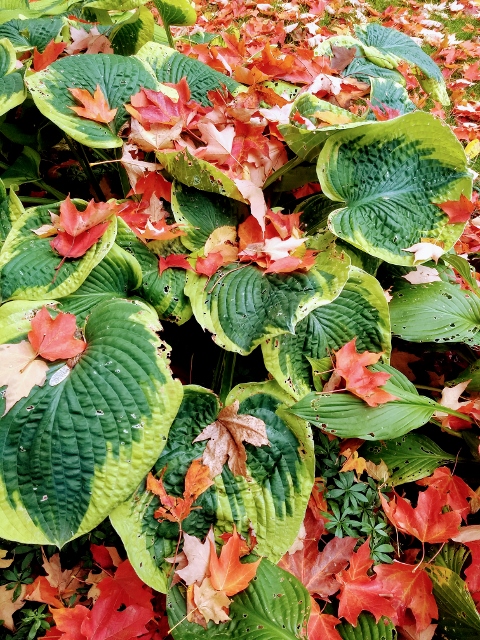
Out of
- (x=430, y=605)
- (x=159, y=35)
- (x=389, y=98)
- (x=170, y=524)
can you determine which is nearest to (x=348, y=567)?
(x=430, y=605)

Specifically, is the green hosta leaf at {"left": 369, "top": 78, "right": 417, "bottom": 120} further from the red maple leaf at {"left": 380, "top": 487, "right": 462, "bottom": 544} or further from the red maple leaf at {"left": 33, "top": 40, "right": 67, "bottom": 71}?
the red maple leaf at {"left": 380, "top": 487, "right": 462, "bottom": 544}

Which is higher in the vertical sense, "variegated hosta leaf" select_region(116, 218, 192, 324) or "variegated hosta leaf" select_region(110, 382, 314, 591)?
"variegated hosta leaf" select_region(116, 218, 192, 324)

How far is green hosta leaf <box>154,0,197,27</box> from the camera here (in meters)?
1.93

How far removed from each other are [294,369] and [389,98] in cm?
107

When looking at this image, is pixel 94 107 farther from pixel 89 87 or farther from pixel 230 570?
pixel 230 570

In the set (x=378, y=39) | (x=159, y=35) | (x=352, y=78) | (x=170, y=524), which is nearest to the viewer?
(x=170, y=524)

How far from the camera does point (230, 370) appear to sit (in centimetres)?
137

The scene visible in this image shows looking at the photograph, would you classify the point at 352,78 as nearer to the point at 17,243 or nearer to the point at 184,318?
the point at 184,318

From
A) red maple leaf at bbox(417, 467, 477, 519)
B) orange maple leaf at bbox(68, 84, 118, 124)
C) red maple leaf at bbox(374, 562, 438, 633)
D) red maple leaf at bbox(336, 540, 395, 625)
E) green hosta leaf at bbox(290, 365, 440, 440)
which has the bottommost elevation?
red maple leaf at bbox(374, 562, 438, 633)

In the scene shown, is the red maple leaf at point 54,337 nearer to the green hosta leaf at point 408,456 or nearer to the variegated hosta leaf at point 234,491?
the variegated hosta leaf at point 234,491

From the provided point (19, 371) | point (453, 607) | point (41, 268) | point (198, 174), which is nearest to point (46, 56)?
point (198, 174)

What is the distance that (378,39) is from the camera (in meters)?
2.19

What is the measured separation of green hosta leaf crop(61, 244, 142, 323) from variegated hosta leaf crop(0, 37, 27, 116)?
0.56 metres

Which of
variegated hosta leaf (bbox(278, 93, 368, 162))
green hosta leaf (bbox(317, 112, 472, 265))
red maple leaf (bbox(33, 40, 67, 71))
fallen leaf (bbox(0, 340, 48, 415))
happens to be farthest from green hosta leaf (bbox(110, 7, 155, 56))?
fallen leaf (bbox(0, 340, 48, 415))
